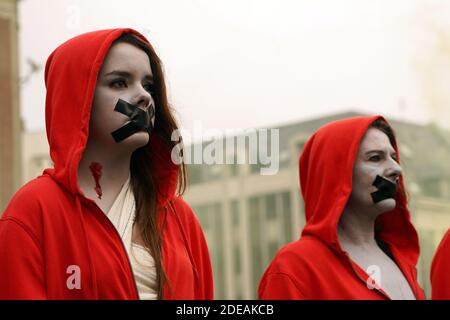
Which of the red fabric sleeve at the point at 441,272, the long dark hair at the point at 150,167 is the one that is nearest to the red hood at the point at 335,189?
the red fabric sleeve at the point at 441,272

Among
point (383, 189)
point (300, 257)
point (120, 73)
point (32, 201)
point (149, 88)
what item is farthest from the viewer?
point (383, 189)

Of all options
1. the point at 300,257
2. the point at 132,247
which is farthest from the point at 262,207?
the point at 132,247

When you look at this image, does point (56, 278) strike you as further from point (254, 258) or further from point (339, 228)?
point (254, 258)

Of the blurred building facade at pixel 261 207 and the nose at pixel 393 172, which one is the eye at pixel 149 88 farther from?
the blurred building facade at pixel 261 207

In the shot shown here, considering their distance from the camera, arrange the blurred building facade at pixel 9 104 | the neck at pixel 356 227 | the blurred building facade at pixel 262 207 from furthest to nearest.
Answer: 1. the blurred building facade at pixel 262 207
2. the blurred building facade at pixel 9 104
3. the neck at pixel 356 227

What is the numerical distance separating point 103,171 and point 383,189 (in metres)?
1.37

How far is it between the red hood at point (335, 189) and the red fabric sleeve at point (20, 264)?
1491mm

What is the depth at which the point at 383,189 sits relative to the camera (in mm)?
5043

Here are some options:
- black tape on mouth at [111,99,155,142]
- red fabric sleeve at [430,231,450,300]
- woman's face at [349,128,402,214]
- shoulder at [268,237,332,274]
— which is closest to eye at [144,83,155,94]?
black tape on mouth at [111,99,155,142]

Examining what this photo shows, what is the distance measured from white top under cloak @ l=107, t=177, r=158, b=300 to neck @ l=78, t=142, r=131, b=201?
4cm

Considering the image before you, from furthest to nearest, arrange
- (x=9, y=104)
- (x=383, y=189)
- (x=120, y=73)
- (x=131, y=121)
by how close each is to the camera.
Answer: (x=9, y=104), (x=383, y=189), (x=120, y=73), (x=131, y=121)

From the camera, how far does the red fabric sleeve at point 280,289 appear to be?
4785 millimetres

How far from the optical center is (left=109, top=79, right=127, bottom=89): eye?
4273 mm

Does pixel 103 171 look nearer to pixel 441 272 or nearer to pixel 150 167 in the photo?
pixel 150 167
